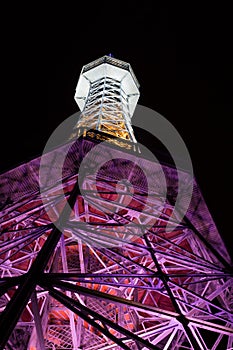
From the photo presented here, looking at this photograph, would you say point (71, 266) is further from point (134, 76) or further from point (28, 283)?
point (134, 76)

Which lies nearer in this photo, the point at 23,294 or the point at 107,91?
the point at 23,294

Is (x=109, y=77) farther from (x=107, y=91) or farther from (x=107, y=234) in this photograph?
(x=107, y=234)

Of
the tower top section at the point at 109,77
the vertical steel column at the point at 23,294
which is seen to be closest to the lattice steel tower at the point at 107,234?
the vertical steel column at the point at 23,294

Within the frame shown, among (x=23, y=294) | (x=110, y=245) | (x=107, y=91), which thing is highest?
(x=107, y=91)

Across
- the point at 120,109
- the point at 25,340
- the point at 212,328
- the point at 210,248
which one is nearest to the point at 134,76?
the point at 120,109

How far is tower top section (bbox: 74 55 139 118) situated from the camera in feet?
103

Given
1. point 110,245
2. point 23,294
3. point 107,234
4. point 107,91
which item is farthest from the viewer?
point 107,91

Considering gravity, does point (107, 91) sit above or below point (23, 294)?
above

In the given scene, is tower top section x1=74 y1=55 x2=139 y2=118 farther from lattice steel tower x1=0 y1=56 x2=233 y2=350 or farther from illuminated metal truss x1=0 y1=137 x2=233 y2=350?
illuminated metal truss x1=0 y1=137 x2=233 y2=350

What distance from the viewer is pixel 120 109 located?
27.1 m

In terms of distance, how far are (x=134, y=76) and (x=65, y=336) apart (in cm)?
2287

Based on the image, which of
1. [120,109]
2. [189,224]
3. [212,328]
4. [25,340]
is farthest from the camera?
[120,109]

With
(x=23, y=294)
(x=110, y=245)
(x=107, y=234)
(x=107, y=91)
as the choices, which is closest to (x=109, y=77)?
(x=107, y=91)

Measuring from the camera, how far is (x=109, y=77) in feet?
105
